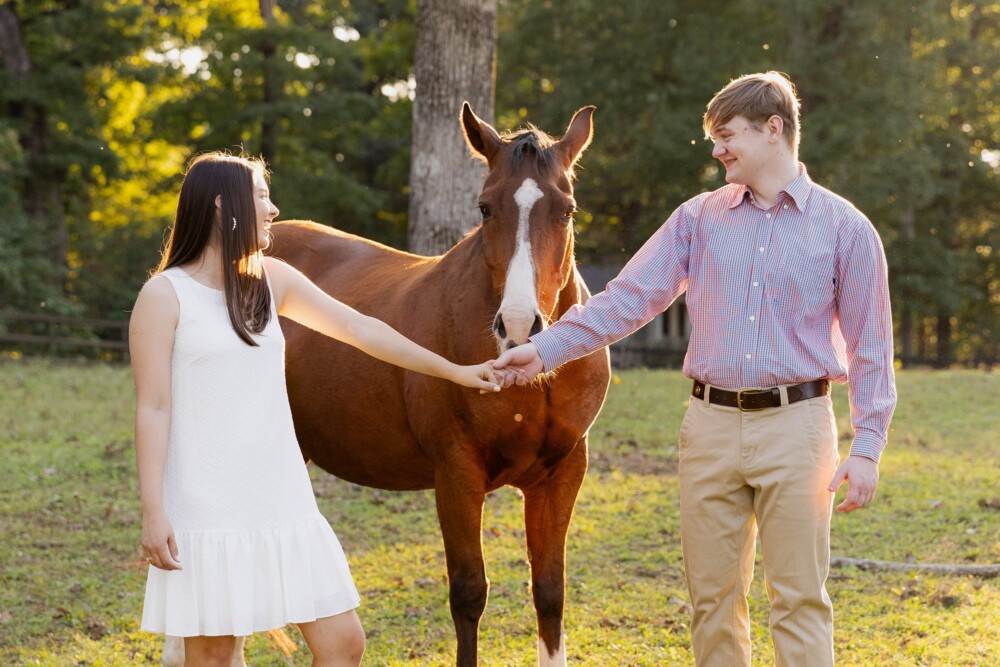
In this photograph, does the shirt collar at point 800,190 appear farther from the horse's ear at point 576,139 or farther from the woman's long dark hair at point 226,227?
the woman's long dark hair at point 226,227

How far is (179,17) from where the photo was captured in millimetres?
26391

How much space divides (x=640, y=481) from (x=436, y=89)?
3.67 meters

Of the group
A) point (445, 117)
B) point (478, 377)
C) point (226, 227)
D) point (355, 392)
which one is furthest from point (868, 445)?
point (445, 117)

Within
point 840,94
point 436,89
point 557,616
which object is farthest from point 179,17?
point 557,616

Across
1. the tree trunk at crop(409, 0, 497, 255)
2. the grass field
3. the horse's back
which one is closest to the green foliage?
the tree trunk at crop(409, 0, 497, 255)

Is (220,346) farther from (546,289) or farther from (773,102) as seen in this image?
(773,102)

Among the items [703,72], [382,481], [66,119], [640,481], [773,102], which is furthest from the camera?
[703,72]

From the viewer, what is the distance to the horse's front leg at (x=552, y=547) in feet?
13.7

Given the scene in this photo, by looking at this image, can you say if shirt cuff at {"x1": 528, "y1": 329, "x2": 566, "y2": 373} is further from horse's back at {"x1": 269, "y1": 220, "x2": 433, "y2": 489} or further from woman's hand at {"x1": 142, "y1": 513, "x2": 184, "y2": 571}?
woman's hand at {"x1": 142, "y1": 513, "x2": 184, "y2": 571}

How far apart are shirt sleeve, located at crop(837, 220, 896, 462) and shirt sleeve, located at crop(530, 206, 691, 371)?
58 centimetres

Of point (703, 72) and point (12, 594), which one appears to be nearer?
point (12, 594)

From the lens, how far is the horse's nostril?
3.36 meters

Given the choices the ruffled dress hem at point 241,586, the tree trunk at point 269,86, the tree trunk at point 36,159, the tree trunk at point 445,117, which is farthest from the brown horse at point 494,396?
the tree trunk at point 269,86

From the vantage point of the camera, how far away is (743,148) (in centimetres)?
319
